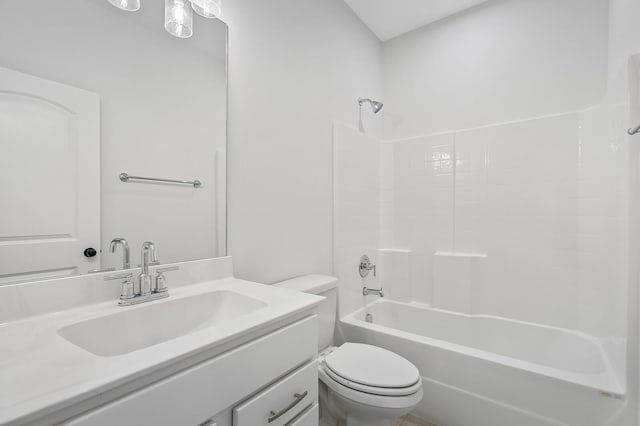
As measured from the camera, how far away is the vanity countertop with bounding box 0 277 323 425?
50 cm

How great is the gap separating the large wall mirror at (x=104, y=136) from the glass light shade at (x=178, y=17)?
0.9 inches

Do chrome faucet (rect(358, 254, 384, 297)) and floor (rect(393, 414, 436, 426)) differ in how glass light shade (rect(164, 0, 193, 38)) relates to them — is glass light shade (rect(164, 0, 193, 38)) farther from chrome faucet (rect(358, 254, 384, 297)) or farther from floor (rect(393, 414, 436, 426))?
floor (rect(393, 414, 436, 426))

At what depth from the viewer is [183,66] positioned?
1294 mm

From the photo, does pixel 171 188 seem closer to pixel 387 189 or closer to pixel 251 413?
pixel 251 413

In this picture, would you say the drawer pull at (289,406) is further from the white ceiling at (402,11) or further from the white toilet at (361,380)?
the white ceiling at (402,11)

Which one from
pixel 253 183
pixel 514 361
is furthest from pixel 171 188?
pixel 514 361

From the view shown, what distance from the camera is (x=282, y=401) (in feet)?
3.04

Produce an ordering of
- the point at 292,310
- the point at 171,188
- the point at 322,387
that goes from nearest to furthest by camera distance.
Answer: the point at 292,310, the point at 171,188, the point at 322,387

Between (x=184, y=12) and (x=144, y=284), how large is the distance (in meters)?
1.07

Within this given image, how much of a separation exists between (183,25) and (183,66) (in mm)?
155

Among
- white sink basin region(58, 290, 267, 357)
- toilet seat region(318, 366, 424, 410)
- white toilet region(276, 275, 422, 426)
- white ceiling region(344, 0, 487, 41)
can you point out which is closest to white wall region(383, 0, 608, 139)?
white ceiling region(344, 0, 487, 41)

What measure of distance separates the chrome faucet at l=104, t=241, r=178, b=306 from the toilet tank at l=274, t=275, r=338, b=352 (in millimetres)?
620

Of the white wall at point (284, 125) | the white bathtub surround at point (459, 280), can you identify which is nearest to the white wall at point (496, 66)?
the white wall at point (284, 125)

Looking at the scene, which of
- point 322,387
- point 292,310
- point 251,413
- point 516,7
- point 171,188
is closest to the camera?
point 251,413
